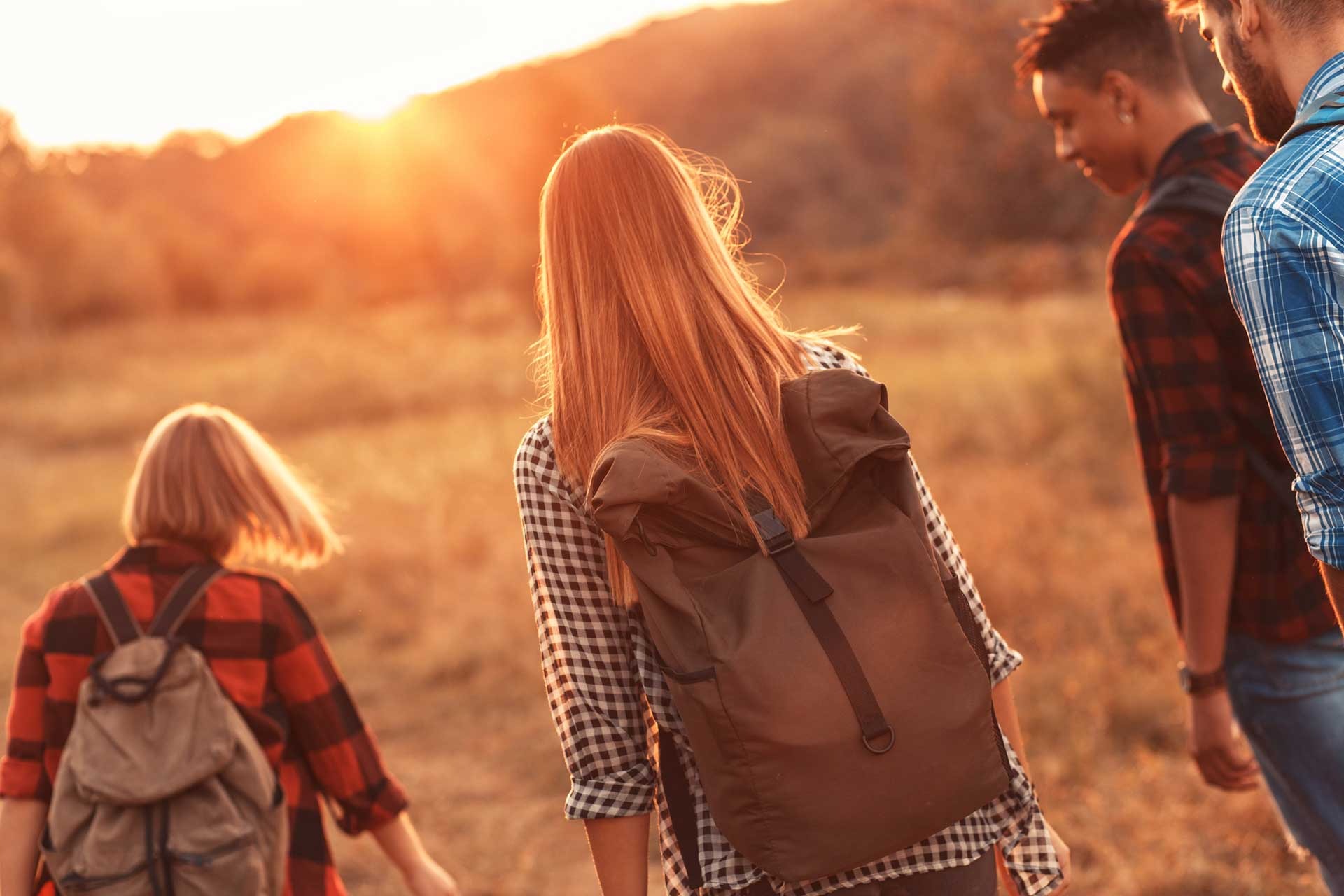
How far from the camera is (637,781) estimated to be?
159 centimetres

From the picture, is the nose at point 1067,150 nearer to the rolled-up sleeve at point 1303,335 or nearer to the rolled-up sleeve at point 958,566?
the rolled-up sleeve at point 958,566

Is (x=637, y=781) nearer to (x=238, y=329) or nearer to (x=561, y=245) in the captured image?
(x=561, y=245)

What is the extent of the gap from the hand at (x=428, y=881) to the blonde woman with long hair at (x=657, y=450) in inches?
34.9

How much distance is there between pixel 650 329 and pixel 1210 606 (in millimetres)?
1241

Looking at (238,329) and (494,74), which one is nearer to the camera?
(238,329)

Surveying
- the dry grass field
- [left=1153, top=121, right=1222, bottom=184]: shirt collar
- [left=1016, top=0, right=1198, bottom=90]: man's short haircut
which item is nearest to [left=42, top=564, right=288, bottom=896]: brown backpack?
the dry grass field

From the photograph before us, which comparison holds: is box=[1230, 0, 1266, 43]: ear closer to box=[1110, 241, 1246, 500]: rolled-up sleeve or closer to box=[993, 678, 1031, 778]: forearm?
box=[1110, 241, 1246, 500]: rolled-up sleeve

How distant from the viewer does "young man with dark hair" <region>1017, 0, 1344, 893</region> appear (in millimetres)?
2061

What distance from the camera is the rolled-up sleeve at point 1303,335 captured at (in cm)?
125

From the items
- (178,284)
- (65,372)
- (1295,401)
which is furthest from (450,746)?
(178,284)

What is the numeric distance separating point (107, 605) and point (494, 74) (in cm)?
5730

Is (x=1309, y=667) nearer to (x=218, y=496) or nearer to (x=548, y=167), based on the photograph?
(x=218, y=496)

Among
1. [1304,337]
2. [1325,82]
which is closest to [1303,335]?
[1304,337]

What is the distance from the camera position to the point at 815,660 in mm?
1378
